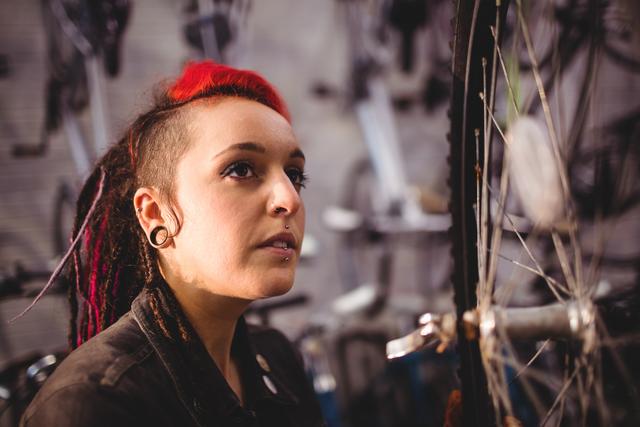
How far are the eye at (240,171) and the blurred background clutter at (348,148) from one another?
5.33 feet

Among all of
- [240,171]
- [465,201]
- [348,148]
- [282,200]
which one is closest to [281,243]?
[282,200]

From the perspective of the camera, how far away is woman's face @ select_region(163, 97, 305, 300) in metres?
1.13

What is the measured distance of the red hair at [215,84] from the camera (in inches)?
49.6

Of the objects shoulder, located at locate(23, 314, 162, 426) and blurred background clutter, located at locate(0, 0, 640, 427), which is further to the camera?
blurred background clutter, located at locate(0, 0, 640, 427)

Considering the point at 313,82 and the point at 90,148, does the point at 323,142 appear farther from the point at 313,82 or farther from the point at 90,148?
the point at 90,148

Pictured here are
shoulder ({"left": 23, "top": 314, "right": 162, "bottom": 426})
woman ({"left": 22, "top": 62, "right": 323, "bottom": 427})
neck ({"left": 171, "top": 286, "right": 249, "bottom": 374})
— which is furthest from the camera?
neck ({"left": 171, "top": 286, "right": 249, "bottom": 374})

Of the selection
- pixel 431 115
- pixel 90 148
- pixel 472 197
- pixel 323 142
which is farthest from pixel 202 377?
pixel 431 115

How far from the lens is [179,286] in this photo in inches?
48.1

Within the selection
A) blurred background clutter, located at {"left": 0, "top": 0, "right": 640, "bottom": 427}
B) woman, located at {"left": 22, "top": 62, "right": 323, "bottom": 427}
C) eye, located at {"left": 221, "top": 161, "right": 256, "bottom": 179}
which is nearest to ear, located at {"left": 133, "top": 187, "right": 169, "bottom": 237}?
woman, located at {"left": 22, "top": 62, "right": 323, "bottom": 427}

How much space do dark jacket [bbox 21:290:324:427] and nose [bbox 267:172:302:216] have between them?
0.40 m

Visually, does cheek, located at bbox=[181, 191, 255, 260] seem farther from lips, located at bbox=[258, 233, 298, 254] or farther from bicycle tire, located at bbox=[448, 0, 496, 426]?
bicycle tire, located at bbox=[448, 0, 496, 426]

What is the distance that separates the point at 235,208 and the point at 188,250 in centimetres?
17

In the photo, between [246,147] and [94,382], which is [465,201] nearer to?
[246,147]

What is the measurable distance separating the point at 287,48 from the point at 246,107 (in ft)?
7.92
